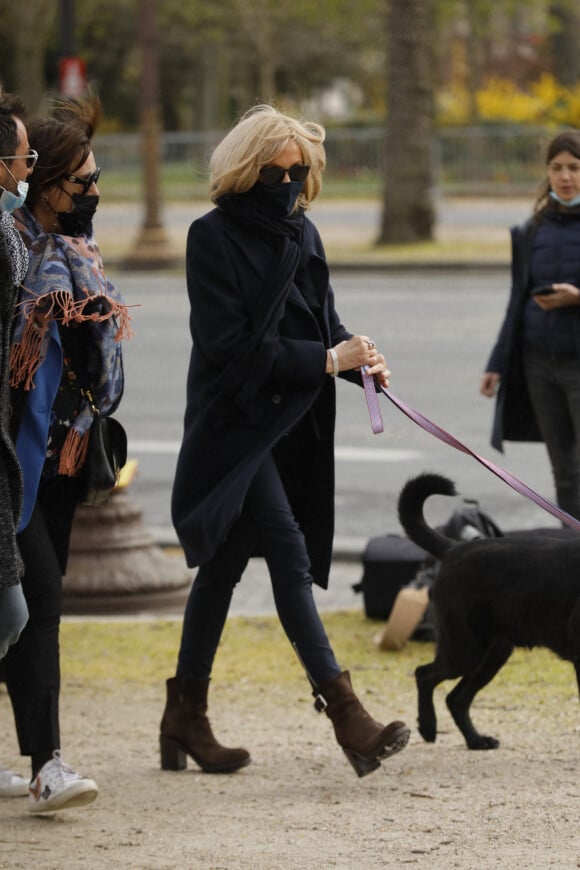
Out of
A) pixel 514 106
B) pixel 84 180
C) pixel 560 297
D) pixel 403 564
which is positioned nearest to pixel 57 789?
pixel 84 180

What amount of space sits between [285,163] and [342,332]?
578 millimetres

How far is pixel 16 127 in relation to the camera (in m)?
3.96

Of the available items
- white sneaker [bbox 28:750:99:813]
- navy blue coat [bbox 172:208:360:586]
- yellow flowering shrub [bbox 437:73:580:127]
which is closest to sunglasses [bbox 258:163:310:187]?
navy blue coat [bbox 172:208:360:586]

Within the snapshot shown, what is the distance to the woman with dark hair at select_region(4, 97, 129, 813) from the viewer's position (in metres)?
4.26

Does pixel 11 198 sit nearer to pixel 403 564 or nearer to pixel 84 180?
pixel 84 180

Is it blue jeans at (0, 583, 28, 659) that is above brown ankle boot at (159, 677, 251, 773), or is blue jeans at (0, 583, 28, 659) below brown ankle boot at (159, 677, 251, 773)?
above

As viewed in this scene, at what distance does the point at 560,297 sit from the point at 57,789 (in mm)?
2987

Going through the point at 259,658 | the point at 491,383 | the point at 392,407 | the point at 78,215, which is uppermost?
the point at 78,215

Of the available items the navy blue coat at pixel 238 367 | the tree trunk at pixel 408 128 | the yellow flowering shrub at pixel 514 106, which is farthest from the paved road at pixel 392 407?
the yellow flowering shrub at pixel 514 106

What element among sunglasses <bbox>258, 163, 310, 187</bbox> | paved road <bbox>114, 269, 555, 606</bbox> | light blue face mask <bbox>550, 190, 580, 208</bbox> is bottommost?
paved road <bbox>114, 269, 555, 606</bbox>

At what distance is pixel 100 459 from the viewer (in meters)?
4.44

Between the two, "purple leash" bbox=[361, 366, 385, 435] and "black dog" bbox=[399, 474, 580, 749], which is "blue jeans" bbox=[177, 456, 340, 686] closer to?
"purple leash" bbox=[361, 366, 385, 435]

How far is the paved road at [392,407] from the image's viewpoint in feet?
29.3

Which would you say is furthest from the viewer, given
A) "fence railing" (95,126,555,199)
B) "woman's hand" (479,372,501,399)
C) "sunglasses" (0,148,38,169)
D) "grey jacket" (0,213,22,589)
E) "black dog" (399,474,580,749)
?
"fence railing" (95,126,555,199)
